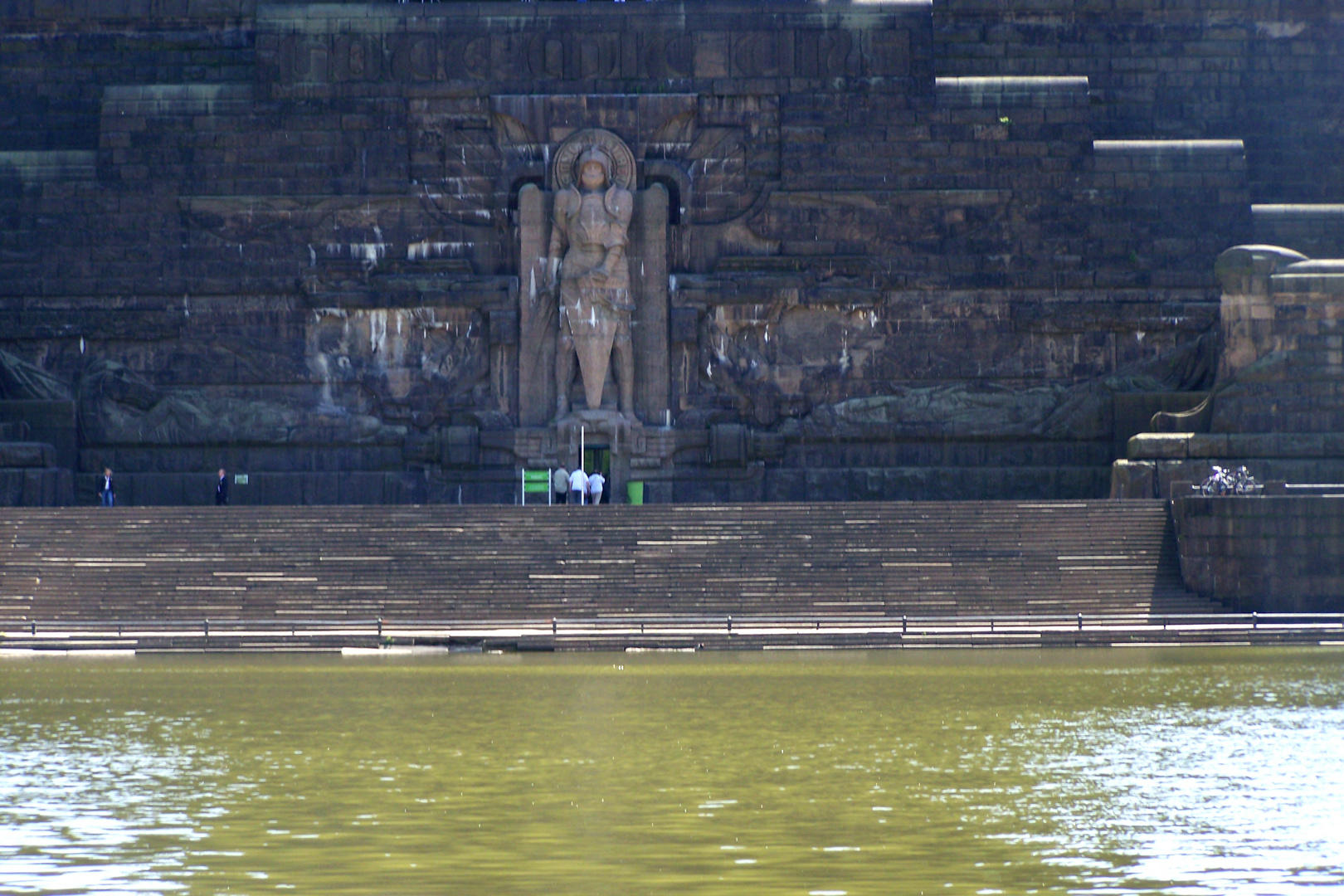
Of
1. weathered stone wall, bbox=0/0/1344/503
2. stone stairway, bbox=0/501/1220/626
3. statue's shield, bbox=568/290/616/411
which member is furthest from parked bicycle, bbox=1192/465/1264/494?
statue's shield, bbox=568/290/616/411

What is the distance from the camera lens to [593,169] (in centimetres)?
3105

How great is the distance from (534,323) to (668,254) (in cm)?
246

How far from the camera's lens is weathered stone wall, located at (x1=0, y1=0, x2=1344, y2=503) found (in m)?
31.0

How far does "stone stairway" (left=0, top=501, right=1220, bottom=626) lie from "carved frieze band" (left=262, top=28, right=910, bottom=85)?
1008 centimetres

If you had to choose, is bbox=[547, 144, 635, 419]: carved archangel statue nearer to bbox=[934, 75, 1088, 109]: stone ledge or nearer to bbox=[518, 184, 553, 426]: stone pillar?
bbox=[518, 184, 553, 426]: stone pillar

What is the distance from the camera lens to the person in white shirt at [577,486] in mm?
28719

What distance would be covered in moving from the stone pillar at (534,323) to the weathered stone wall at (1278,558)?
1174 centimetres

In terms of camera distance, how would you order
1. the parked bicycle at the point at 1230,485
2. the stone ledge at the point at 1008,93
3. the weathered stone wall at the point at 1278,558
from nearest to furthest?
the weathered stone wall at the point at 1278,558 → the parked bicycle at the point at 1230,485 → the stone ledge at the point at 1008,93

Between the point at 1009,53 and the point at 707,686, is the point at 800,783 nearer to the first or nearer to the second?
the point at 707,686

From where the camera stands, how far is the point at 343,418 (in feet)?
102

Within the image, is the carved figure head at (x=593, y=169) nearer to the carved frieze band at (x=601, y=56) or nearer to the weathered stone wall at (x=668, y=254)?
the weathered stone wall at (x=668, y=254)

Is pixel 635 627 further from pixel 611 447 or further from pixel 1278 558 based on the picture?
pixel 611 447

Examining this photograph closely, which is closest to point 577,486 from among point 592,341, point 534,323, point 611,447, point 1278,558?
point 611,447

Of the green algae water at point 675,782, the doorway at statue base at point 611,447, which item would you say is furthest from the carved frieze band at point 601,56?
the green algae water at point 675,782
